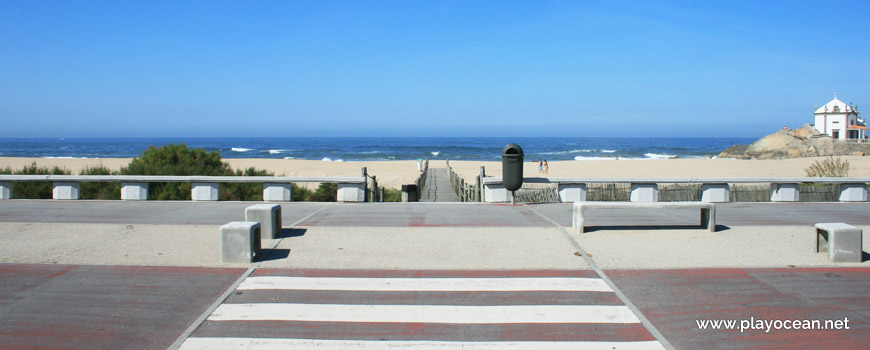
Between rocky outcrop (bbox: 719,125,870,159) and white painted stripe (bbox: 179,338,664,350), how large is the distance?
67.7 m

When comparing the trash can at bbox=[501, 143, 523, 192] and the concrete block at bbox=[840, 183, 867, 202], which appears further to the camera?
the concrete block at bbox=[840, 183, 867, 202]

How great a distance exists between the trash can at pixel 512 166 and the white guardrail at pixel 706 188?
0.86 m

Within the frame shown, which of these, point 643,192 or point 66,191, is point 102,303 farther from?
point 643,192

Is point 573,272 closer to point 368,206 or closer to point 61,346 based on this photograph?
point 61,346

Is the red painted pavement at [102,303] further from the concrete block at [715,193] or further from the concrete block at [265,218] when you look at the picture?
the concrete block at [715,193]

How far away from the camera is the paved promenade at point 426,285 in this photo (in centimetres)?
504

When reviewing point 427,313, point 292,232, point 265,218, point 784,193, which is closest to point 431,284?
point 427,313

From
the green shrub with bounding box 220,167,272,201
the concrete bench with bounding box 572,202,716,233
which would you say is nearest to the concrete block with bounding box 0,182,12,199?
the green shrub with bounding box 220,167,272,201

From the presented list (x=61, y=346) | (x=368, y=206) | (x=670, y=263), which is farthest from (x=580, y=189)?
(x=61, y=346)

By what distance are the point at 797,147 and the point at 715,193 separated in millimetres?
61949

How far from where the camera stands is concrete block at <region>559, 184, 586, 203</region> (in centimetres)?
1314

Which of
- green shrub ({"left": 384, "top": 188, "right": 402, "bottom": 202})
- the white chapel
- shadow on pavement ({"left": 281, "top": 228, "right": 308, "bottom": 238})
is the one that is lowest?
green shrub ({"left": 384, "top": 188, "right": 402, "bottom": 202})

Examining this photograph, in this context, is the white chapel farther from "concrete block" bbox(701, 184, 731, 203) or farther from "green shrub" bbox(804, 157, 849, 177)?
"concrete block" bbox(701, 184, 731, 203)

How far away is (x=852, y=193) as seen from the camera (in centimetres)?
1346
